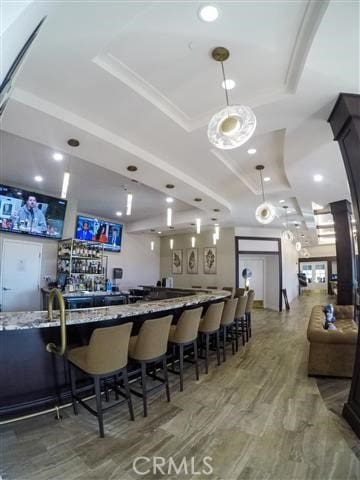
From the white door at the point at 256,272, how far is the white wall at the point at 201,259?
4.14 feet

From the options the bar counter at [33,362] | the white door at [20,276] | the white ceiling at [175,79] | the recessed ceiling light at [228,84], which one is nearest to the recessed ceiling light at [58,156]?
the white ceiling at [175,79]

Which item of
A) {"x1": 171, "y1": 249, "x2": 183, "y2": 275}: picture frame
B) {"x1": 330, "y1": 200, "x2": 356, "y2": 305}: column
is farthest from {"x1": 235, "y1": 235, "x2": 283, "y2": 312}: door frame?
{"x1": 330, "y1": 200, "x2": 356, "y2": 305}: column

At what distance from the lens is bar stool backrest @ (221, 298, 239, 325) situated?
4.21 m

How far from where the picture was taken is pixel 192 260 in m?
10.7

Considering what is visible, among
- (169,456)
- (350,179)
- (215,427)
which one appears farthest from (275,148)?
(169,456)

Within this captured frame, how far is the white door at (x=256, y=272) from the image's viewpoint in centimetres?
1070

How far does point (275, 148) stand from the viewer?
396cm

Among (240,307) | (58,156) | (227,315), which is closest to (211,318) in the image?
(227,315)

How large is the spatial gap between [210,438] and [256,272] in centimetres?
925

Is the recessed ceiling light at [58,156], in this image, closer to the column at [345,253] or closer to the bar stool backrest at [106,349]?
the bar stool backrest at [106,349]

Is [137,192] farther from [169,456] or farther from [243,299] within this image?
[169,456]

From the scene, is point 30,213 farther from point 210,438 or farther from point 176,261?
point 176,261

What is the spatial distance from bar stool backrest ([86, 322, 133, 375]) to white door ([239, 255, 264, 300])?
8.88 meters

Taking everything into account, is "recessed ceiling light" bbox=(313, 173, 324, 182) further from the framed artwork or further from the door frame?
the framed artwork
